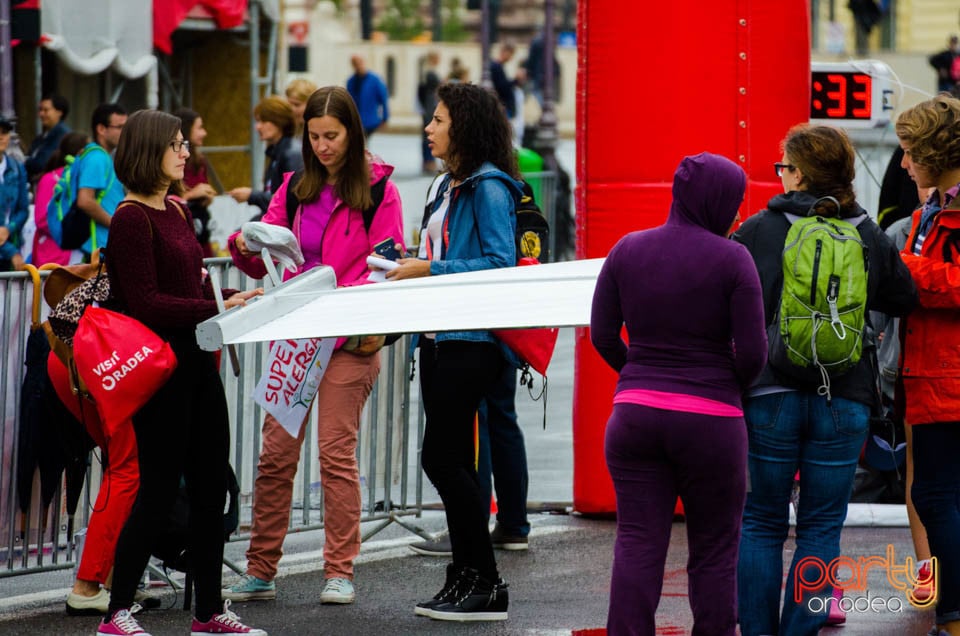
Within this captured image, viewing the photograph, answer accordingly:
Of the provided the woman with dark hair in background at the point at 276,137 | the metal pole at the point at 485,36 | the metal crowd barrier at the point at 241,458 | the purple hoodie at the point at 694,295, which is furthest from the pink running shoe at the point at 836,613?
the metal pole at the point at 485,36

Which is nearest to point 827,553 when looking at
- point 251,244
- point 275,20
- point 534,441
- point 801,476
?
point 801,476

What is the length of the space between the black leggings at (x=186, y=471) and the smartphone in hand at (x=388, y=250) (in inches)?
32.0

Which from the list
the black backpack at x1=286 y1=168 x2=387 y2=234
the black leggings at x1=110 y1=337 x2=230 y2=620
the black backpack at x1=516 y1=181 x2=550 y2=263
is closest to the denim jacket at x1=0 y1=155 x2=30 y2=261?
the black backpack at x1=286 y1=168 x2=387 y2=234

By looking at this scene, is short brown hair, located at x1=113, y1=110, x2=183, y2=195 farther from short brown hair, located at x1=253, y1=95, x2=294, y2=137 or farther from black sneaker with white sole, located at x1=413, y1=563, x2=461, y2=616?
short brown hair, located at x1=253, y1=95, x2=294, y2=137

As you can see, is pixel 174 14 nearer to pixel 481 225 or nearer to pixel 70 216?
pixel 70 216

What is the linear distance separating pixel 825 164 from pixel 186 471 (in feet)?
7.51

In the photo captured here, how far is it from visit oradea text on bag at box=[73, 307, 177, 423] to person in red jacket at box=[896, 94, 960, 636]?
241cm

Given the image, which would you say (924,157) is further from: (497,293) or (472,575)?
(472,575)

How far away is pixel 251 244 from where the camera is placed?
6.07 m

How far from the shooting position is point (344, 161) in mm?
6359

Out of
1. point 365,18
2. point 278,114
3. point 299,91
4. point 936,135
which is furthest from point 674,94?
point 365,18

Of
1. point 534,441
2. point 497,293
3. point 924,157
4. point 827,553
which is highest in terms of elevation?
point 924,157

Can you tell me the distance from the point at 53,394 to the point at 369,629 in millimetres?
1406

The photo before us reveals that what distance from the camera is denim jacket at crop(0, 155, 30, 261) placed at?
11.4 metres
